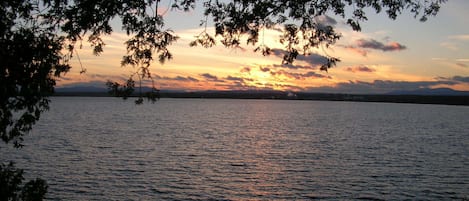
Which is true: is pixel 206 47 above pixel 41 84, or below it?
above

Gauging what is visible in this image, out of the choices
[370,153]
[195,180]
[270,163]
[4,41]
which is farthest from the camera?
[370,153]

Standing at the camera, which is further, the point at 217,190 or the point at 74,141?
the point at 74,141

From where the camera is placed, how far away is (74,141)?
70.4 metres

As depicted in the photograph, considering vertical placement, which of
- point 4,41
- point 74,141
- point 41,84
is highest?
point 4,41

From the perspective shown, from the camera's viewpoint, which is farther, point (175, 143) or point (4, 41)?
point (175, 143)

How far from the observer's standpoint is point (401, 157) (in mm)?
56312

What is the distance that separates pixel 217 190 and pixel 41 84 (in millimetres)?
23422

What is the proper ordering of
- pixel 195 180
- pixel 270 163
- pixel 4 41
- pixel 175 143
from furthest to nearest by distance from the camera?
pixel 175 143 → pixel 270 163 → pixel 195 180 → pixel 4 41

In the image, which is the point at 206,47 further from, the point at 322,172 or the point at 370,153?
the point at 370,153

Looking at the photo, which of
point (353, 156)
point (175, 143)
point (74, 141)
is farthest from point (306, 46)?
point (74, 141)

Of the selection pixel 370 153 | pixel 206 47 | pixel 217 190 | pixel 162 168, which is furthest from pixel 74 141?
pixel 206 47

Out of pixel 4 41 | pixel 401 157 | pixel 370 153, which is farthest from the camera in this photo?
pixel 370 153

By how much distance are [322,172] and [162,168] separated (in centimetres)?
1693

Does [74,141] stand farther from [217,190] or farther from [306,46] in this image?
[306,46]
